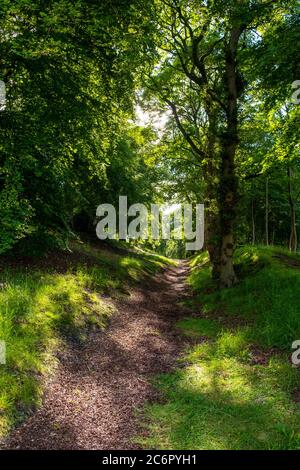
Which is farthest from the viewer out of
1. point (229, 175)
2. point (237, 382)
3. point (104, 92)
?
Answer: point (229, 175)

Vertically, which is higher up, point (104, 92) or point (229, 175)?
point (104, 92)

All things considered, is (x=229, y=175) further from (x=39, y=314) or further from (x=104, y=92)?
(x=39, y=314)

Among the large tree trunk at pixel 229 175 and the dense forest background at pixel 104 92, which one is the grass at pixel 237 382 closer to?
the large tree trunk at pixel 229 175

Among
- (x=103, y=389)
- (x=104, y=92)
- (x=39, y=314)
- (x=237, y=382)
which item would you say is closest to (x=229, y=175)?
(x=104, y=92)

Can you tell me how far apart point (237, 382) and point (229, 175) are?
406 inches

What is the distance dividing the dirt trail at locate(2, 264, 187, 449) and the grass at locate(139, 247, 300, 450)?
418 mm

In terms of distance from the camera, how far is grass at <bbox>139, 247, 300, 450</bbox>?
17.7 ft

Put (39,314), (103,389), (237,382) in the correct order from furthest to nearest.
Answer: (39,314) < (237,382) < (103,389)

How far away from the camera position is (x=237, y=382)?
727 cm

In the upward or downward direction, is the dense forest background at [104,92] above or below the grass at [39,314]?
above

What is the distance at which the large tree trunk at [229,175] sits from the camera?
51.2 feet

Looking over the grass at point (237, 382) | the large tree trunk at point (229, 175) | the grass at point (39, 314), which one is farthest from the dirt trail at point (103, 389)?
the large tree trunk at point (229, 175)

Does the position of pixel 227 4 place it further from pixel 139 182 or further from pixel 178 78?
pixel 139 182

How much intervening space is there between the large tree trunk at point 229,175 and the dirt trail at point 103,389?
4.89 m
